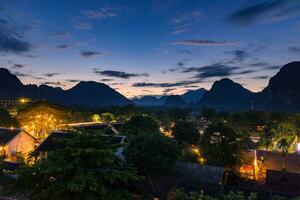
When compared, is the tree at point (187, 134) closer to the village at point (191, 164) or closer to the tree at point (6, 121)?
the village at point (191, 164)

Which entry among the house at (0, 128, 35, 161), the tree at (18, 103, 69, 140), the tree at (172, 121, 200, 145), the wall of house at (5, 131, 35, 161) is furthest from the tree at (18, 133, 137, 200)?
the tree at (18, 103, 69, 140)

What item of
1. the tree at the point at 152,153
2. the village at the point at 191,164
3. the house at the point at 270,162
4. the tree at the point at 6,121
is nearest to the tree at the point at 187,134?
the village at the point at 191,164

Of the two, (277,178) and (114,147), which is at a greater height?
(114,147)

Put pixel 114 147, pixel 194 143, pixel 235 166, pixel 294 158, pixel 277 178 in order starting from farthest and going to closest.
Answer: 1. pixel 194 143
2. pixel 294 158
3. pixel 235 166
4. pixel 277 178
5. pixel 114 147

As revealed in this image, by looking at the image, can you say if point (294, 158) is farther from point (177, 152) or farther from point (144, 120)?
point (144, 120)

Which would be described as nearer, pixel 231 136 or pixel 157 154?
pixel 157 154

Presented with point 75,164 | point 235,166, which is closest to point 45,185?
point 75,164
